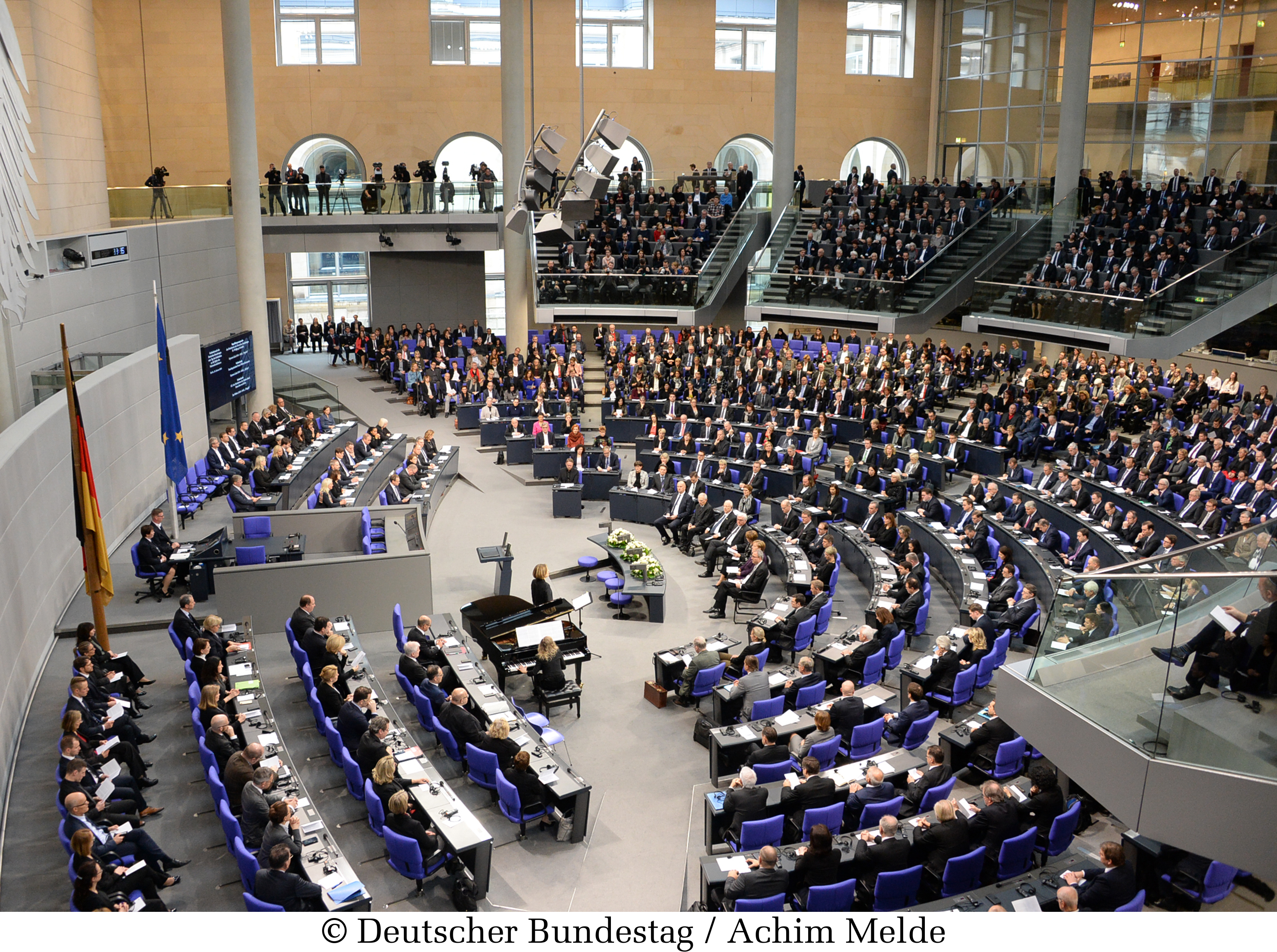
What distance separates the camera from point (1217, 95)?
27.3 metres

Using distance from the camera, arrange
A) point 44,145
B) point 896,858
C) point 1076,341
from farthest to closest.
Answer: point 1076,341 → point 44,145 → point 896,858

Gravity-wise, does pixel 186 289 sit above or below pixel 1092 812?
above

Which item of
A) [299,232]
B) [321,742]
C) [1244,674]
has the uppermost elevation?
[299,232]

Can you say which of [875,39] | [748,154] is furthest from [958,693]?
[875,39]

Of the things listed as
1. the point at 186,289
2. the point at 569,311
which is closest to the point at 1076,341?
the point at 569,311

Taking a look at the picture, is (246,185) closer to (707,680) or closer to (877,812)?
(707,680)

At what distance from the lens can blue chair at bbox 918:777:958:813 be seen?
381 inches

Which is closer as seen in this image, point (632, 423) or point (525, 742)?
point (525, 742)

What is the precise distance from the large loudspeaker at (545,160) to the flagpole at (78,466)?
8.12m

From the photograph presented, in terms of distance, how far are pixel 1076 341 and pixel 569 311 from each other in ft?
42.2

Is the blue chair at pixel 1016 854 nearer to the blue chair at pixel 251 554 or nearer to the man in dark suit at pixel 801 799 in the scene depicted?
the man in dark suit at pixel 801 799

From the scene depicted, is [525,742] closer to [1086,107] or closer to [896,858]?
[896,858]

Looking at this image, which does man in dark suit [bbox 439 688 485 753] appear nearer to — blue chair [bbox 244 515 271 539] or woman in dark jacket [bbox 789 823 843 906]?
woman in dark jacket [bbox 789 823 843 906]

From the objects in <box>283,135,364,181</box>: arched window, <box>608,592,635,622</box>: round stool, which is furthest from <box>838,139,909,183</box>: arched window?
<box>608,592,635,622</box>: round stool
